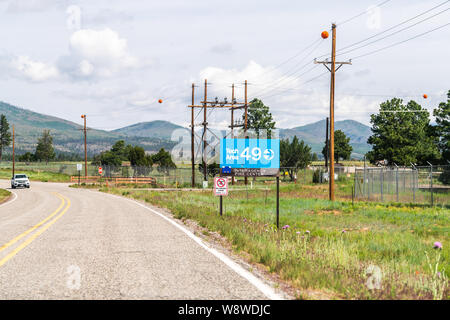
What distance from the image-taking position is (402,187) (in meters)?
34.7

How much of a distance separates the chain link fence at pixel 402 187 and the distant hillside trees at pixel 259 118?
4908cm

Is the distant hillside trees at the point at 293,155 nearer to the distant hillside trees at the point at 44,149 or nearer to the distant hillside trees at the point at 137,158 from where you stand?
the distant hillside trees at the point at 137,158

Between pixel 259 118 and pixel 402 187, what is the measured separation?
56182mm

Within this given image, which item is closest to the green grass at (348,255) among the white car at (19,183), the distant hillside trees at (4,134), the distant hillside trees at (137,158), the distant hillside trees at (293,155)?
the white car at (19,183)

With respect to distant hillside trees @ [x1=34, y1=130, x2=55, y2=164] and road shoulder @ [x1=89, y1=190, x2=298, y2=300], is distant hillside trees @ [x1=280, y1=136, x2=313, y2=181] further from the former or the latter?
distant hillside trees @ [x1=34, y1=130, x2=55, y2=164]

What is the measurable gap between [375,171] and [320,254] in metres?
29.1

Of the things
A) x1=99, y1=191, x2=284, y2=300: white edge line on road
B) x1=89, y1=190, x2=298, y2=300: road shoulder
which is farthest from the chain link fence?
x1=99, y1=191, x2=284, y2=300: white edge line on road

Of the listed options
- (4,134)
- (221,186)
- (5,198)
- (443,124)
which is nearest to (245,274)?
(221,186)

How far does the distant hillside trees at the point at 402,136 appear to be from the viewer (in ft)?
253

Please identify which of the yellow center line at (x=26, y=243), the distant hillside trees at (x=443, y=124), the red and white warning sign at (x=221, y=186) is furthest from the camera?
the distant hillside trees at (x=443, y=124)

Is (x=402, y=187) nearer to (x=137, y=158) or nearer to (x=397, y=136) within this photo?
(x=397, y=136)

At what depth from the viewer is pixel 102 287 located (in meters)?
6.77
